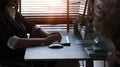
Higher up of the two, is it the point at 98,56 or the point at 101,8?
the point at 101,8

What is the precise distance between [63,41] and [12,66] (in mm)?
534

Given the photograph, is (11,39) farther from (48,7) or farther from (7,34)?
(48,7)

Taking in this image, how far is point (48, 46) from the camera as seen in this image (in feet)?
7.18

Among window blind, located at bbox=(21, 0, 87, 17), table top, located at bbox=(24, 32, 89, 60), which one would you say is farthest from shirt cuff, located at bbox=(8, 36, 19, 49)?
window blind, located at bbox=(21, 0, 87, 17)

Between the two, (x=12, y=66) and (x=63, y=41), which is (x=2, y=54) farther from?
(x=63, y=41)

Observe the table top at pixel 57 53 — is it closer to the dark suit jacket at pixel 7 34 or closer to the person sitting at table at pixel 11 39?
the person sitting at table at pixel 11 39

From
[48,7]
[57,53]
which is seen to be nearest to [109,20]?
[57,53]

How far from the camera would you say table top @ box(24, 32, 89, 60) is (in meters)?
1.81

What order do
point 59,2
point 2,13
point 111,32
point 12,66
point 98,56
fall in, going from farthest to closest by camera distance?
point 59,2 → point 2,13 → point 12,66 → point 98,56 → point 111,32

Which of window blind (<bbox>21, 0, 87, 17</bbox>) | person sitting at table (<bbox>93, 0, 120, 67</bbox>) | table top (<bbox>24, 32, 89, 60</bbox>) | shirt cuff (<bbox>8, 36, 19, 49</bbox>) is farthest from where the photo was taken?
window blind (<bbox>21, 0, 87, 17</bbox>)

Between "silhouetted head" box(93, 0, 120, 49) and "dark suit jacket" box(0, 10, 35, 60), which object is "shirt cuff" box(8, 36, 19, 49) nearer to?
"dark suit jacket" box(0, 10, 35, 60)

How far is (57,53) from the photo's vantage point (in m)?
1.93

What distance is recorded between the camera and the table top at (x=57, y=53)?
181cm

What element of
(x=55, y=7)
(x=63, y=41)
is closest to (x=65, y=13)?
(x=55, y=7)
